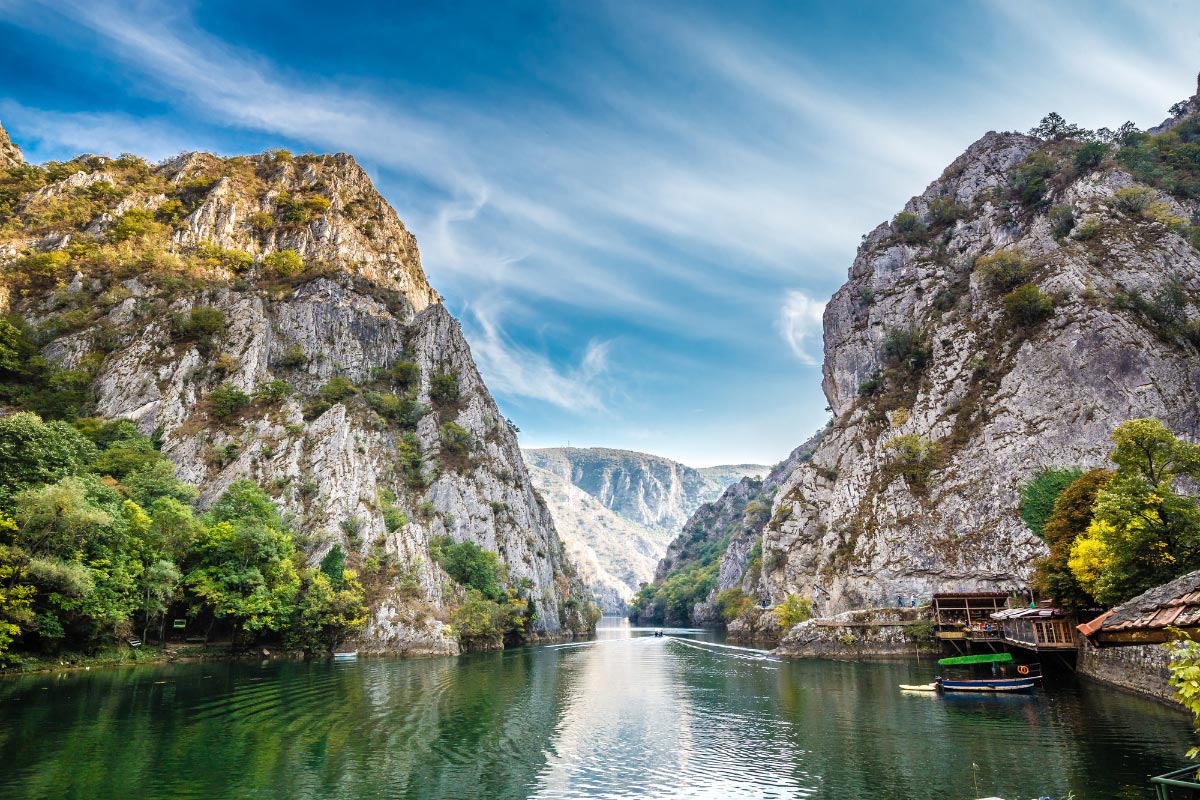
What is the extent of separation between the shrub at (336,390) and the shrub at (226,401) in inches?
456

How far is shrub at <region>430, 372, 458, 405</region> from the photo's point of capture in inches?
4227

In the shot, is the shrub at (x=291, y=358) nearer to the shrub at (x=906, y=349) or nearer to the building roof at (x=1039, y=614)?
the shrub at (x=906, y=349)

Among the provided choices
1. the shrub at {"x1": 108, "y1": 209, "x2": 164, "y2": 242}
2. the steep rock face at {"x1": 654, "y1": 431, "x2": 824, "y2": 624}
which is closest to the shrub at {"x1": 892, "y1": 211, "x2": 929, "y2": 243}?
the steep rock face at {"x1": 654, "y1": 431, "x2": 824, "y2": 624}

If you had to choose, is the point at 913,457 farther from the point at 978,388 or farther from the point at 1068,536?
the point at 1068,536

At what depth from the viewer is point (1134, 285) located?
70.6 meters

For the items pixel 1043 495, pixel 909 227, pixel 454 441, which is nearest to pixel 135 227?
pixel 454 441

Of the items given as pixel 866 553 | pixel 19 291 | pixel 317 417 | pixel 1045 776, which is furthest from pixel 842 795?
pixel 19 291

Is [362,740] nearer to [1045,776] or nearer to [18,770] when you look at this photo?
[18,770]

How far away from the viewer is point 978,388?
75.3 metres

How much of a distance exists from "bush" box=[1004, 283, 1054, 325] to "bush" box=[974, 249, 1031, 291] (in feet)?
13.8

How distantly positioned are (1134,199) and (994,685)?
80.0 metres

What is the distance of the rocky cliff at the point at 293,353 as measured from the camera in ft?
230

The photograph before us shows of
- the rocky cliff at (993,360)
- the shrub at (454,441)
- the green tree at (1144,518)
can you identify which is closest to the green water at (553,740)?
the green tree at (1144,518)

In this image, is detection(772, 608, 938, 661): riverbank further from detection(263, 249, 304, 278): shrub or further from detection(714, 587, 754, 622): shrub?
detection(263, 249, 304, 278): shrub
